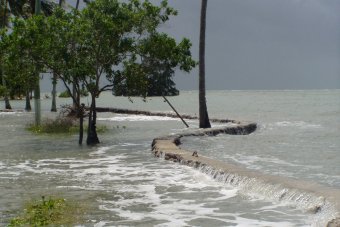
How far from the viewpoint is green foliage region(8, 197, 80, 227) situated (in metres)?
8.09

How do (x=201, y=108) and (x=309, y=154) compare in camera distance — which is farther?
(x=201, y=108)

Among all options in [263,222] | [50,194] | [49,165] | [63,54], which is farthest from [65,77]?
[263,222]

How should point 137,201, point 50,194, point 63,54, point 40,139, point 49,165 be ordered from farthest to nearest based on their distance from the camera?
1. point 40,139
2. point 63,54
3. point 49,165
4. point 50,194
5. point 137,201

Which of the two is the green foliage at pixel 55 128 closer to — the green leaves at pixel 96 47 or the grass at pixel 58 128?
the grass at pixel 58 128

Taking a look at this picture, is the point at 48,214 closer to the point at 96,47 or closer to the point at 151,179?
the point at 151,179

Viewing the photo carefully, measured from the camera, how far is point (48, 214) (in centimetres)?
858

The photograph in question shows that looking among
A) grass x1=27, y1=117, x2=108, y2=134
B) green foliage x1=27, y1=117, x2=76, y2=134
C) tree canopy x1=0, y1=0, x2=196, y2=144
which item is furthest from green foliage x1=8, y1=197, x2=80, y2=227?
green foliage x1=27, y1=117, x2=76, y2=134

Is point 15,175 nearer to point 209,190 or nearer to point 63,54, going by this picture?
point 209,190

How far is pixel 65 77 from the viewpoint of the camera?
18312 millimetres

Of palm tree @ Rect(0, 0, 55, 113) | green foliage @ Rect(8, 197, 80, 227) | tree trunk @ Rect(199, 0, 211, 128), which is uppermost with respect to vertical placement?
palm tree @ Rect(0, 0, 55, 113)

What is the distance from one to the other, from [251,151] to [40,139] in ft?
29.0

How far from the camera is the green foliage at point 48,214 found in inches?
319

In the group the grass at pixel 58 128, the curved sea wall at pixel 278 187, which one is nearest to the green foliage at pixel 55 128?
the grass at pixel 58 128

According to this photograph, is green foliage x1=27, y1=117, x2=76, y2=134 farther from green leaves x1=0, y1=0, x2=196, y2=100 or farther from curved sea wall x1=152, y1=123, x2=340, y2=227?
curved sea wall x1=152, y1=123, x2=340, y2=227
